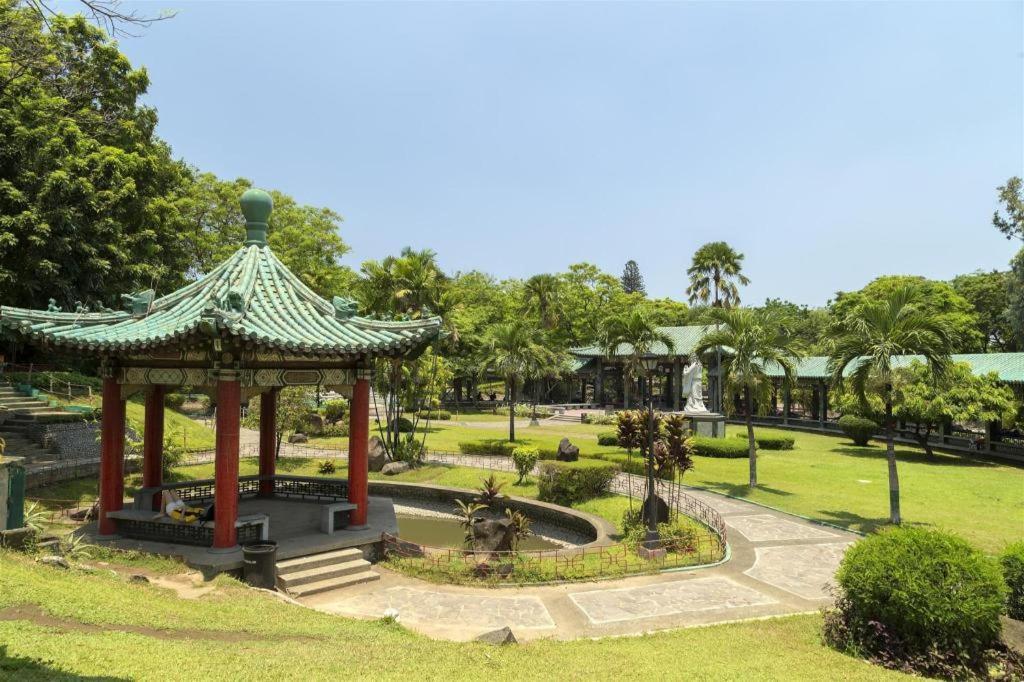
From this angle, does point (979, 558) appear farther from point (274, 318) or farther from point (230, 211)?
point (230, 211)

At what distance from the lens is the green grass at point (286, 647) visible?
7324 millimetres

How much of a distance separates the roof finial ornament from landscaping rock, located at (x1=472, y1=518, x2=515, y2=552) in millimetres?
10029

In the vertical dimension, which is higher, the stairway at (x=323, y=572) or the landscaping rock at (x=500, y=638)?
A: the landscaping rock at (x=500, y=638)

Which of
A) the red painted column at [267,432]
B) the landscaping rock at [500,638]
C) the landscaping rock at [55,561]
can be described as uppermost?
the red painted column at [267,432]

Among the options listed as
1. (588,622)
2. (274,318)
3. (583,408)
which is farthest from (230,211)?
(588,622)

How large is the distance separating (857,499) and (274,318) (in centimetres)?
2263

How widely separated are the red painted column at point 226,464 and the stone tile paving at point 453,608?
10.9ft

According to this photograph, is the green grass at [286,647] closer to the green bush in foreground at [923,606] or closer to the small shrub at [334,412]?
the green bush in foreground at [923,606]

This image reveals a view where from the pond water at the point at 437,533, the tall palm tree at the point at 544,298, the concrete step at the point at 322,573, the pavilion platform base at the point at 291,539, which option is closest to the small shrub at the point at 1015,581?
the pond water at the point at 437,533

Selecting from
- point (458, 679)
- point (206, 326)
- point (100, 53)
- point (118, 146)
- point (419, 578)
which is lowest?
point (419, 578)

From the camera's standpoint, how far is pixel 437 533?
2084 centimetres

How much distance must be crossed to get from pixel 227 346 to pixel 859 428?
3981cm

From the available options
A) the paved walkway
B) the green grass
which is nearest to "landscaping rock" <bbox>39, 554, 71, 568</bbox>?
the green grass

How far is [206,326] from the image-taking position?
12336mm
